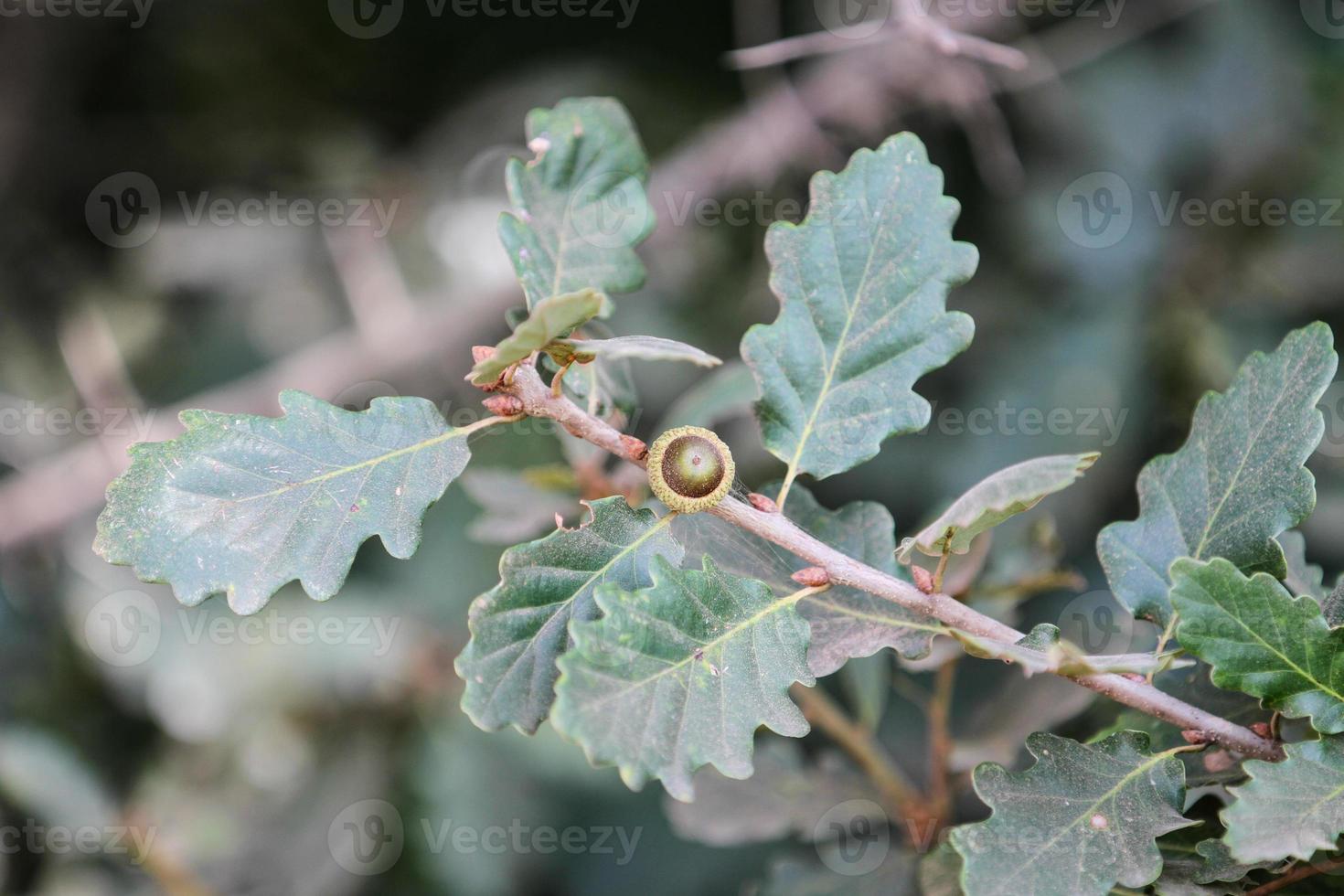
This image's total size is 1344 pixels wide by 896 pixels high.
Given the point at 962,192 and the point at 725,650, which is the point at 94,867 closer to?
the point at 725,650

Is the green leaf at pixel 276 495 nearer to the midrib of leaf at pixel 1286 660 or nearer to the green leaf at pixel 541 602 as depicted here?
the green leaf at pixel 541 602

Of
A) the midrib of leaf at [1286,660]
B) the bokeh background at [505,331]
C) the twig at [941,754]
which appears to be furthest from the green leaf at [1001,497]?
the bokeh background at [505,331]

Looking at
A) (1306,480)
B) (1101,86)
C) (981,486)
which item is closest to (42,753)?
(981,486)

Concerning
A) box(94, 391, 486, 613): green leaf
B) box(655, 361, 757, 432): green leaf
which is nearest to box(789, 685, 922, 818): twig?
box(655, 361, 757, 432): green leaf

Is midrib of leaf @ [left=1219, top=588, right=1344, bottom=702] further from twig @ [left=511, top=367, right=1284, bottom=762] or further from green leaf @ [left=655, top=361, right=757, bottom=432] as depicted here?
green leaf @ [left=655, top=361, right=757, bottom=432]

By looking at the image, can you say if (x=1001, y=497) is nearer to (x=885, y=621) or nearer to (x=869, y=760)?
(x=885, y=621)

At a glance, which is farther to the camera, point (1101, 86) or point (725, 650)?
point (1101, 86)
